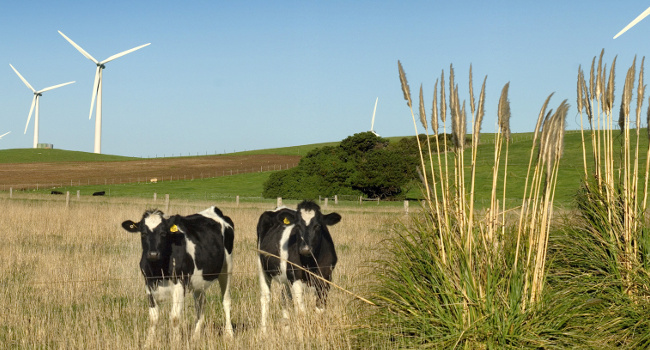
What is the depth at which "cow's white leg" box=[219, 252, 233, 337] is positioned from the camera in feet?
27.0

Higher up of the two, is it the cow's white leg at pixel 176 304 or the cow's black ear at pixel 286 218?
the cow's black ear at pixel 286 218

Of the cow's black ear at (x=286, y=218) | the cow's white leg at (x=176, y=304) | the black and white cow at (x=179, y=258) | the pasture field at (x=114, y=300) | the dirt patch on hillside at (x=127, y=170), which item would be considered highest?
the dirt patch on hillside at (x=127, y=170)

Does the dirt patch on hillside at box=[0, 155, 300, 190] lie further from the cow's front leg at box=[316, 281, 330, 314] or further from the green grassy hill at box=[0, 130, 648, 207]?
the cow's front leg at box=[316, 281, 330, 314]

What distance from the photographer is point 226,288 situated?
8703 millimetres

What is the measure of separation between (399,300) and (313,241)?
2.52 m

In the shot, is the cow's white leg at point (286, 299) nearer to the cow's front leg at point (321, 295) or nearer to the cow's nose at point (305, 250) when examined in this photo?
the cow's front leg at point (321, 295)

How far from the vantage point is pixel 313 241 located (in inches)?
327

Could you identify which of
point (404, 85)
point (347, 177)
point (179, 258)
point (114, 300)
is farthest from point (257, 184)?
point (404, 85)

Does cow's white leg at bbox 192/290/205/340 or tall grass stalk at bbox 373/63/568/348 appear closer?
tall grass stalk at bbox 373/63/568/348

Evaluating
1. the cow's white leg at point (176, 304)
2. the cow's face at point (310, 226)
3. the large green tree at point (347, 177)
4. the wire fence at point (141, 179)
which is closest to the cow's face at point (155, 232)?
the cow's white leg at point (176, 304)

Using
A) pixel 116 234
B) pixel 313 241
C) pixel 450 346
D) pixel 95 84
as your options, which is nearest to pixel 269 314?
pixel 313 241

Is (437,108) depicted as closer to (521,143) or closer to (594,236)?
(594,236)

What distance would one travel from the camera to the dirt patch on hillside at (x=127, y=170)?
74625 mm

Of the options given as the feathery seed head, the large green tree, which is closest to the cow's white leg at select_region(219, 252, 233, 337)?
the feathery seed head
